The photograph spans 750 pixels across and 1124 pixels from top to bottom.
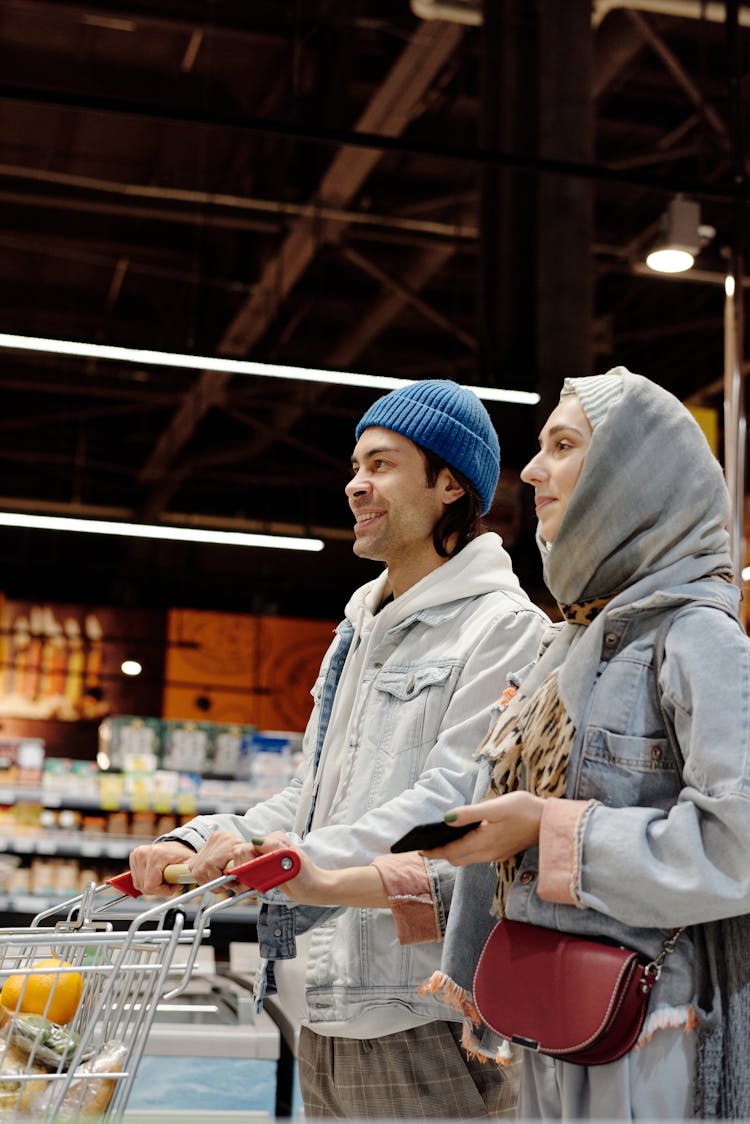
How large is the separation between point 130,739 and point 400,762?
7173 mm

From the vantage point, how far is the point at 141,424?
1446cm

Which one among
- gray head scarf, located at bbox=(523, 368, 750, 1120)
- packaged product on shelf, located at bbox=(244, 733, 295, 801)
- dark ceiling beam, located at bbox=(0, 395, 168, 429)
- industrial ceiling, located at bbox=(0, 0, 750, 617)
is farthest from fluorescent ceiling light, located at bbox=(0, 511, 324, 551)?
gray head scarf, located at bbox=(523, 368, 750, 1120)

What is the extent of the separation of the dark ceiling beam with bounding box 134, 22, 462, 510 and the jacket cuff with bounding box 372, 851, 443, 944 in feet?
21.9

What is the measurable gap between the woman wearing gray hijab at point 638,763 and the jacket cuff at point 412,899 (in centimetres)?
14

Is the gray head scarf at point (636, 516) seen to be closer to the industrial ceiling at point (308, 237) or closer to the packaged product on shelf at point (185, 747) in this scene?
the industrial ceiling at point (308, 237)

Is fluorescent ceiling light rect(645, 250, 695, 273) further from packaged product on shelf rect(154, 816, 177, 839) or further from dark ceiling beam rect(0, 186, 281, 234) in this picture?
dark ceiling beam rect(0, 186, 281, 234)

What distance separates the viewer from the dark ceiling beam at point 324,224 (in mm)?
9516

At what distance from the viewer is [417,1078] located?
79.0 inches

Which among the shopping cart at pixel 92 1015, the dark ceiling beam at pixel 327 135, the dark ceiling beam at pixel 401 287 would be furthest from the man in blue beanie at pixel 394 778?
the dark ceiling beam at pixel 401 287

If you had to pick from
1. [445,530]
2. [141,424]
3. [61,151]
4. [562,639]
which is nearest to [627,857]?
[562,639]

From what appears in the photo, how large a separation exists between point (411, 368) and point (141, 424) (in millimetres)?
2867

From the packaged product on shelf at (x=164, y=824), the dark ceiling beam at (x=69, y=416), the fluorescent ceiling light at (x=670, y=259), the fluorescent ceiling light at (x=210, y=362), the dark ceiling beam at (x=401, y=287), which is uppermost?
the dark ceiling beam at (x=401, y=287)

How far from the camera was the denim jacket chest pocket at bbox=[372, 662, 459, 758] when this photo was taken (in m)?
2.09

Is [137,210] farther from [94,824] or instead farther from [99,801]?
[99,801]
